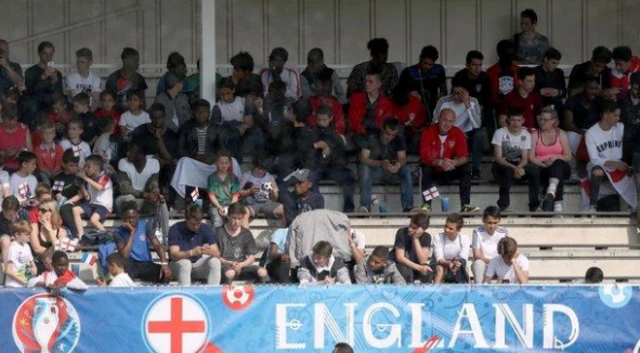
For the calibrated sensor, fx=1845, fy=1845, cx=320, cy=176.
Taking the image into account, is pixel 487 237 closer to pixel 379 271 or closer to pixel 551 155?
pixel 379 271

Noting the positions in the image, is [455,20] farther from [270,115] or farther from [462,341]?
[462,341]

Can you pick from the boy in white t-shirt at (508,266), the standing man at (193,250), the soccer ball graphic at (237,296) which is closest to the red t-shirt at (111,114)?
the standing man at (193,250)

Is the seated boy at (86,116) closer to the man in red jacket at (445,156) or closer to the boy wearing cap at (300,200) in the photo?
the boy wearing cap at (300,200)

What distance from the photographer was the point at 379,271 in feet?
63.9

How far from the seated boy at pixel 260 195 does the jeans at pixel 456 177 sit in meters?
1.81

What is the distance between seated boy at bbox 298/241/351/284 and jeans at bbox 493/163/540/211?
2975mm

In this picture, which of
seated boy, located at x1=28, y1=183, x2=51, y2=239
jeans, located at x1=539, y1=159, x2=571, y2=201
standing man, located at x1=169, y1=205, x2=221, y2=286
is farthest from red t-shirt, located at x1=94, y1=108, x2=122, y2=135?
jeans, located at x1=539, y1=159, x2=571, y2=201

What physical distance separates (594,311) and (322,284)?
8.87 ft

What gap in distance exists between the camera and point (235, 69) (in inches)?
919

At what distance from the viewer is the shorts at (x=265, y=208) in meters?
A: 21.3

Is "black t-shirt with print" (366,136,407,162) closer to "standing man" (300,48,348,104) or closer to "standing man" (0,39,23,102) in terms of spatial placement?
"standing man" (300,48,348,104)

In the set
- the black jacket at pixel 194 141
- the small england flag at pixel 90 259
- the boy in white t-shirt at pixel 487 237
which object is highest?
the black jacket at pixel 194 141

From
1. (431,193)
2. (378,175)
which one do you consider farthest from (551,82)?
(378,175)

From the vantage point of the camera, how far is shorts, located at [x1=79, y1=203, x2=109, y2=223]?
69.5ft
